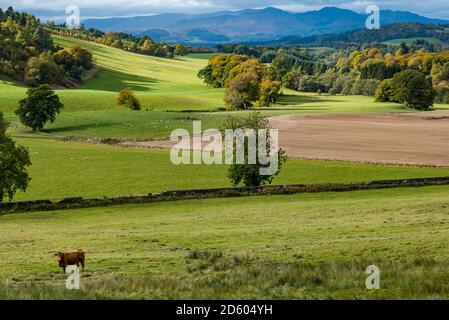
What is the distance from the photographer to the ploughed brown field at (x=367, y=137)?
246 feet

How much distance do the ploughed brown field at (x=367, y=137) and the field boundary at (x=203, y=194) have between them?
1982 centimetres

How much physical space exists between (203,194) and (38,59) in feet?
411

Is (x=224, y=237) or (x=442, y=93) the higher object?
(x=442, y=93)

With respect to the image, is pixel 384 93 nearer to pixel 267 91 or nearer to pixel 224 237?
pixel 267 91

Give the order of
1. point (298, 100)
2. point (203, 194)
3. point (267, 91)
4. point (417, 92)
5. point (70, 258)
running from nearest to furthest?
1. point (70, 258)
2. point (203, 194)
3. point (417, 92)
4. point (267, 91)
5. point (298, 100)

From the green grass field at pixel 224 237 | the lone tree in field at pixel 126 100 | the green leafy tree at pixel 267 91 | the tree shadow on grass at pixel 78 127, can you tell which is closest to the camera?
the green grass field at pixel 224 237

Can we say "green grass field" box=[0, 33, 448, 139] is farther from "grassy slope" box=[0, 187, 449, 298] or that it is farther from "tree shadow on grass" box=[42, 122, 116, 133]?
"grassy slope" box=[0, 187, 449, 298]

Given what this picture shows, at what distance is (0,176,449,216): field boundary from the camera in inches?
1699

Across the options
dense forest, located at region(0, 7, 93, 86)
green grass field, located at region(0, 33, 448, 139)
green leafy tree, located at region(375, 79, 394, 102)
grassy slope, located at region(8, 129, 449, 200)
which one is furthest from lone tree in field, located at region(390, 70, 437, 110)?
dense forest, located at region(0, 7, 93, 86)

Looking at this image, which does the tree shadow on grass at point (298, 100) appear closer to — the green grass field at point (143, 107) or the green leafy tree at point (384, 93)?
the green grass field at point (143, 107)

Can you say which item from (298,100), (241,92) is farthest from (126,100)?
(298,100)

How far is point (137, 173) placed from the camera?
208ft

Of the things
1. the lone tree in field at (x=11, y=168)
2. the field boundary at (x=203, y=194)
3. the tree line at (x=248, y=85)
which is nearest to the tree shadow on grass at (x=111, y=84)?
the tree line at (x=248, y=85)

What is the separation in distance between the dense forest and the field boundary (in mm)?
121772
